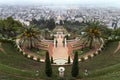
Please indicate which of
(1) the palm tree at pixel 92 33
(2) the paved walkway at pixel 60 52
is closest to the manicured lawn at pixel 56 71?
(1) the palm tree at pixel 92 33

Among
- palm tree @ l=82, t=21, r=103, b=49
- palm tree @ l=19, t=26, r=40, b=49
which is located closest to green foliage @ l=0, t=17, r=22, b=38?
palm tree @ l=19, t=26, r=40, b=49

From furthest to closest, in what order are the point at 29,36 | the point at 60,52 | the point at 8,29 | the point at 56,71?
the point at 8,29, the point at 60,52, the point at 29,36, the point at 56,71

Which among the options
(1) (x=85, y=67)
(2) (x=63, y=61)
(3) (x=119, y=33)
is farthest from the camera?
(3) (x=119, y=33)

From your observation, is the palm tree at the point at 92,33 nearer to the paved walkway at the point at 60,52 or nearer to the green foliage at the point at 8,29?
the paved walkway at the point at 60,52

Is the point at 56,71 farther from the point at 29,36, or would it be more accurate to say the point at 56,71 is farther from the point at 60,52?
the point at 60,52

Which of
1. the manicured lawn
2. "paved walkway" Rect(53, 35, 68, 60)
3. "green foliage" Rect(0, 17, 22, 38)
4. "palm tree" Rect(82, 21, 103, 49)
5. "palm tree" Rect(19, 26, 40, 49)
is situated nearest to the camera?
the manicured lawn

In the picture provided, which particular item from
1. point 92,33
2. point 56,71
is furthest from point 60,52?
point 56,71

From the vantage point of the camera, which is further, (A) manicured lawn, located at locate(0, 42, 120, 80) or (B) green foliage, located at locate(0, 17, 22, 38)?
(B) green foliage, located at locate(0, 17, 22, 38)

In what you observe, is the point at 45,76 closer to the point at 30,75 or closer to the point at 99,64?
the point at 30,75

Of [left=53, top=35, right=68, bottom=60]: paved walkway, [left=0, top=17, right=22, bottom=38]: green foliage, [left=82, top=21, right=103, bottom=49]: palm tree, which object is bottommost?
[left=53, top=35, right=68, bottom=60]: paved walkway

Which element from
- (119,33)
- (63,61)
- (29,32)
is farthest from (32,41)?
(119,33)

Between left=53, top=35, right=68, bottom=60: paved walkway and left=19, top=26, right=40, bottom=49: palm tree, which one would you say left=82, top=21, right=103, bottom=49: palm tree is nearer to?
left=53, top=35, right=68, bottom=60: paved walkway
